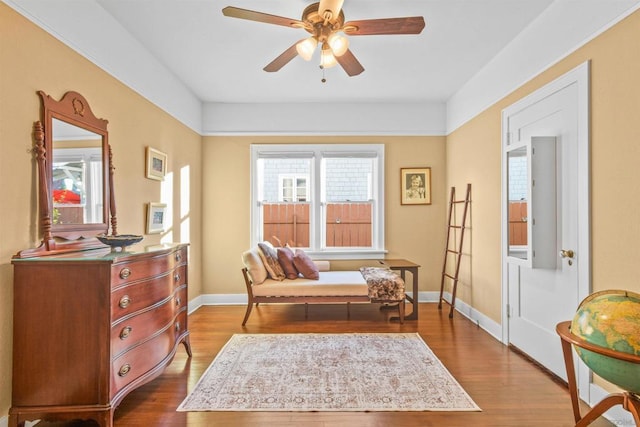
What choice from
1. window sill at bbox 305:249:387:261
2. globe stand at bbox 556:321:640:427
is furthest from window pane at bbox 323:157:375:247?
globe stand at bbox 556:321:640:427

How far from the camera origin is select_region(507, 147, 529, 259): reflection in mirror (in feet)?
9.79

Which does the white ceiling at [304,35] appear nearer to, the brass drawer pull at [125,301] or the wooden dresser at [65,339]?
the wooden dresser at [65,339]

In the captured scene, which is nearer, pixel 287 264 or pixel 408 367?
pixel 408 367

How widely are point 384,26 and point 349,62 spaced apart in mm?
530

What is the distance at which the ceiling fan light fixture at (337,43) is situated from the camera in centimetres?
233

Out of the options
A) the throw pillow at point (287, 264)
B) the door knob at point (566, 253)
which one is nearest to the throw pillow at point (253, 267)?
the throw pillow at point (287, 264)

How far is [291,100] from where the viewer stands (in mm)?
4996

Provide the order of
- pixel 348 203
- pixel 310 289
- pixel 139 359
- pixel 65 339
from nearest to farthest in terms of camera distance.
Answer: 1. pixel 65 339
2. pixel 139 359
3. pixel 310 289
4. pixel 348 203

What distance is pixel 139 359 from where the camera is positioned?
2.27m

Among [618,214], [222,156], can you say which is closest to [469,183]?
[618,214]

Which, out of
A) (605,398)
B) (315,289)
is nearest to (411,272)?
(315,289)

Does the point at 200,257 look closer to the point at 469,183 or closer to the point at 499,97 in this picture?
the point at 469,183

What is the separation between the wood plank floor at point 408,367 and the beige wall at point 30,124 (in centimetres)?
92

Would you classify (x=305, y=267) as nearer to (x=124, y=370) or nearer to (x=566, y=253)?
(x=124, y=370)
